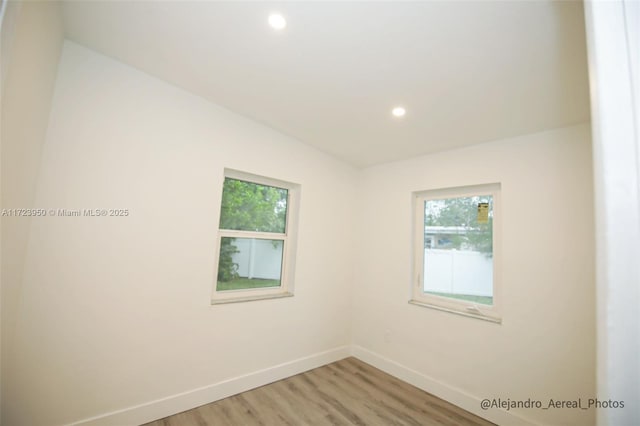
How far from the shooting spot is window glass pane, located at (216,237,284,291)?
247cm

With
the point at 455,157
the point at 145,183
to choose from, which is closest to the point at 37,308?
the point at 145,183

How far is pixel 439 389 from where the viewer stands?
8.28ft

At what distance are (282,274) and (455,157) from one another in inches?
90.1

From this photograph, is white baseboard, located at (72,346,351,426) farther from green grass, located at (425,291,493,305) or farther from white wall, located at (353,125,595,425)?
green grass, located at (425,291,493,305)

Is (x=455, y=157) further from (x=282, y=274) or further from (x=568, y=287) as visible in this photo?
(x=282, y=274)

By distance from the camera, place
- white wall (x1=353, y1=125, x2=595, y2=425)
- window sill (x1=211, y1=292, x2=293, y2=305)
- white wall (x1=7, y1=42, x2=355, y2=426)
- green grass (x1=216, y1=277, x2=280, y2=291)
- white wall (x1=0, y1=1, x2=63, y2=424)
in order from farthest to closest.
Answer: green grass (x1=216, y1=277, x2=280, y2=291), window sill (x1=211, y1=292, x2=293, y2=305), white wall (x1=353, y1=125, x2=595, y2=425), white wall (x1=7, y1=42, x2=355, y2=426), white wall (x1=0, y1=1, x2=63, y2=424)

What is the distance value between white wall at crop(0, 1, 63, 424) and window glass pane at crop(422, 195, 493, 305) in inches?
128

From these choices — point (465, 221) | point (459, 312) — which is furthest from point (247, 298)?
point (465, 221)

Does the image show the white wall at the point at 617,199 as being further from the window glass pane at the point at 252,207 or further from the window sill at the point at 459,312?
the window glass pane at the point at 252,207

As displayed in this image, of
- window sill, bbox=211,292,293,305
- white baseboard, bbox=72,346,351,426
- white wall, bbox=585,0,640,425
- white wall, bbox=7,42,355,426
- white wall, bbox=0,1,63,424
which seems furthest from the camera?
window sill, bbox=211,292,293,305

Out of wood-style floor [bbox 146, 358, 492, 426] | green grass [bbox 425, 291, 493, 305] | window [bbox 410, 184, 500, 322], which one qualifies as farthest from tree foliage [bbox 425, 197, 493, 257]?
wood-style floor [bbox 146, 358, 492, 426]

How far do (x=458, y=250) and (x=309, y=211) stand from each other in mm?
1685

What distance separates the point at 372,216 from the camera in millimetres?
3436

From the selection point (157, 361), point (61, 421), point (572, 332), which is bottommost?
point (61, 421)
